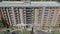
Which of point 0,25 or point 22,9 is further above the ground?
point 22,9

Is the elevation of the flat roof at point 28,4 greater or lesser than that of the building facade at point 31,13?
greater

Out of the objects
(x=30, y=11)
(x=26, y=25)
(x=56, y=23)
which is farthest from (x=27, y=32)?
(x=56, y=23)

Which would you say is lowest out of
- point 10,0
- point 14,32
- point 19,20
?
point 14,32

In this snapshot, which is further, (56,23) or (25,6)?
(56,23)

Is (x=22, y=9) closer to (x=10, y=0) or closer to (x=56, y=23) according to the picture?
(x=10, y=0)

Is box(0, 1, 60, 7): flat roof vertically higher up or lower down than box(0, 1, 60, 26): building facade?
higher up

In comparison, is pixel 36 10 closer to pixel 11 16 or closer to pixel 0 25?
pixel 11 16

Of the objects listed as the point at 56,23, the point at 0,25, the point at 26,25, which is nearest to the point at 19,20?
the point at 26,25
